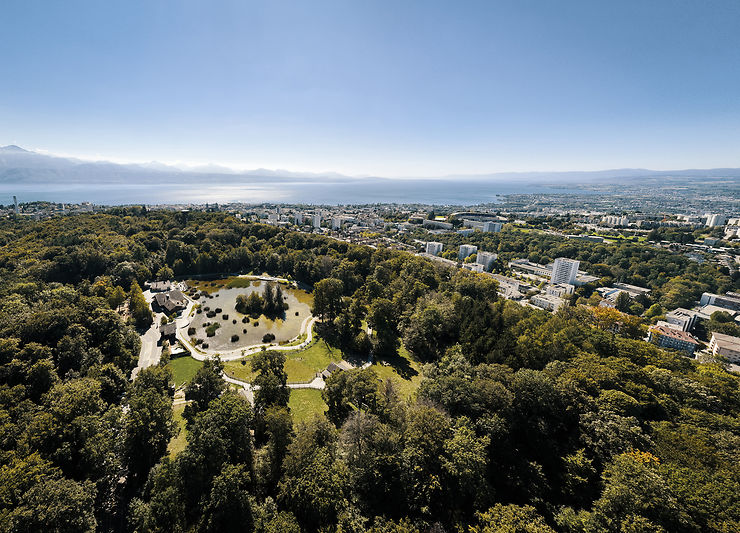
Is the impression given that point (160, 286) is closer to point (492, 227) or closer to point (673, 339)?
point (673, 339)

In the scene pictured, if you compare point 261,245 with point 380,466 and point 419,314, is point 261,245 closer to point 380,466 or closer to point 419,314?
point 419,314

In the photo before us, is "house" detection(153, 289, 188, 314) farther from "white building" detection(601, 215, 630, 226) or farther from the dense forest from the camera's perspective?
"white building" detection(601, 215, 630, 226)

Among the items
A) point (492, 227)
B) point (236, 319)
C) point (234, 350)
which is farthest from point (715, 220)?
point (234, 350)

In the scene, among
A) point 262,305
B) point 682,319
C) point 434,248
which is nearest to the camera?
point 682,319

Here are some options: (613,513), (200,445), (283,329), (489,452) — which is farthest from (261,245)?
(613,513)

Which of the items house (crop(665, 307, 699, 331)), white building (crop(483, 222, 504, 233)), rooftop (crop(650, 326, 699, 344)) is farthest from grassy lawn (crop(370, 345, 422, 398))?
white building (crop(483, 222, 504, 233))

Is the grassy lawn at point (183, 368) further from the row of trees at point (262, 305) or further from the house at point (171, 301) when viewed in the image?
the house at point (171, 301)
